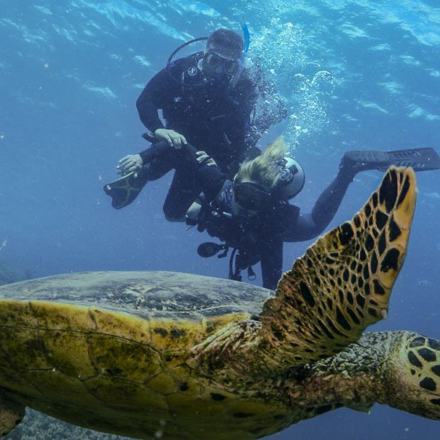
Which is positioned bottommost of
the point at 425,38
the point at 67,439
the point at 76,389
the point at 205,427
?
the point at 67,439

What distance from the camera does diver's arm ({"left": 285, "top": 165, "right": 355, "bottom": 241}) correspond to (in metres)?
8.90

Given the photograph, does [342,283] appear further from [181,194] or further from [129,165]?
[181,194]

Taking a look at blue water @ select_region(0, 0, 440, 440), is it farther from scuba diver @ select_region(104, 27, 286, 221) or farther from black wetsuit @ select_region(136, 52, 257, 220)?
black wetsuit @ select_region(136, 52, 257, 220)

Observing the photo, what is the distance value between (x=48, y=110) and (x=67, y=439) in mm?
28262

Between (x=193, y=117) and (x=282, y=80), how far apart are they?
Answer: 13191 mm

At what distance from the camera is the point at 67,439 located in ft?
20.4

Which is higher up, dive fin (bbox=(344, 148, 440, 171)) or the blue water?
the blue water

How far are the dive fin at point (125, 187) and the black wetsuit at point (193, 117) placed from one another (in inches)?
17.9

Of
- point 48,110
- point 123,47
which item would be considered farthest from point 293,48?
point 48,110

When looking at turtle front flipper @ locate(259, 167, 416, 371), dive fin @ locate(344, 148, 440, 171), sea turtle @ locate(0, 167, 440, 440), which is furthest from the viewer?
dive fin @ locate(344, 148, 440, 171)

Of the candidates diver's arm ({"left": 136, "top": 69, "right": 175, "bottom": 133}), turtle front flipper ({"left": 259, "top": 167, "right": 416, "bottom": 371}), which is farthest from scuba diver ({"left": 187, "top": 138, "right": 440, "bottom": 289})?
turtle front flipper ({"left": 259, "top": 167, "right": 416, "bottom": 371})

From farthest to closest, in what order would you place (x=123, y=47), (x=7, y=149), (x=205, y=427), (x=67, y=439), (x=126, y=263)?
1. (x=126, y=263)
2. (x=7, y=149)
3. (x=123, y=47)
4. (x=67, y=439)
5. (x=205, y=427)

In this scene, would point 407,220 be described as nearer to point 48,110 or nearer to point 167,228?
point 48,110

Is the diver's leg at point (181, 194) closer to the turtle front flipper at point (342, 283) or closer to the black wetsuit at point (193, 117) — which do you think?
the black wetsuit at point (193, 117)
